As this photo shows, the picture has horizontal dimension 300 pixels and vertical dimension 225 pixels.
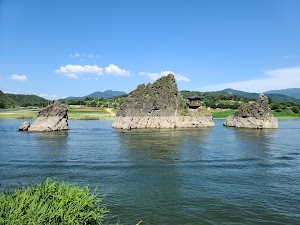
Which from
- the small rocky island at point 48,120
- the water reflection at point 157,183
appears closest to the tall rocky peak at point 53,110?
the small rocky island at point 48,120

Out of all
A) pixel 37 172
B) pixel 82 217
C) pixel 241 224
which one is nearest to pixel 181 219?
pixel 241 224

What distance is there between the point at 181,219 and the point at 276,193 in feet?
34.0

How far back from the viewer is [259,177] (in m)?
31.4

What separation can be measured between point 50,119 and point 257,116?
68414mm

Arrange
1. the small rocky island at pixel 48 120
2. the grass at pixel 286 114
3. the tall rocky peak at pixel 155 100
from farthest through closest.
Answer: the grass at pixel 286 114 < the tall rocky peak at pixel 155 100 < the small rocky island at pixel 48 120

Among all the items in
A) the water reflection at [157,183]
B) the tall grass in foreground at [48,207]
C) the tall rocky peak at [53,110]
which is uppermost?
the tall rocky peak at [53,110]

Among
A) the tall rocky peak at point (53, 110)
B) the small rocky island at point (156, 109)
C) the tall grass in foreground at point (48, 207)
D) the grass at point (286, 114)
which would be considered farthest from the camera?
the grass at point (286, 114)

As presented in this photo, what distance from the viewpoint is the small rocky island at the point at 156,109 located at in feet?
333

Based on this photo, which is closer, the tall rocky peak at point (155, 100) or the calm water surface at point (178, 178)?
the calm water surface at point (178, 178)

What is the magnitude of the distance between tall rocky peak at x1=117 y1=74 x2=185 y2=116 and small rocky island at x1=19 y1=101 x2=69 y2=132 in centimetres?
2125

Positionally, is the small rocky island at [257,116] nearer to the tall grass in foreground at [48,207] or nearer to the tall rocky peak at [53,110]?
the tall rocky peak at [53,110]

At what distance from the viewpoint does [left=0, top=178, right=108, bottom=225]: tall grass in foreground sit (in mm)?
12844

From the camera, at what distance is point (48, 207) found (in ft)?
45.8

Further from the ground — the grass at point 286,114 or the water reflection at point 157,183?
the grass at point 286,114
